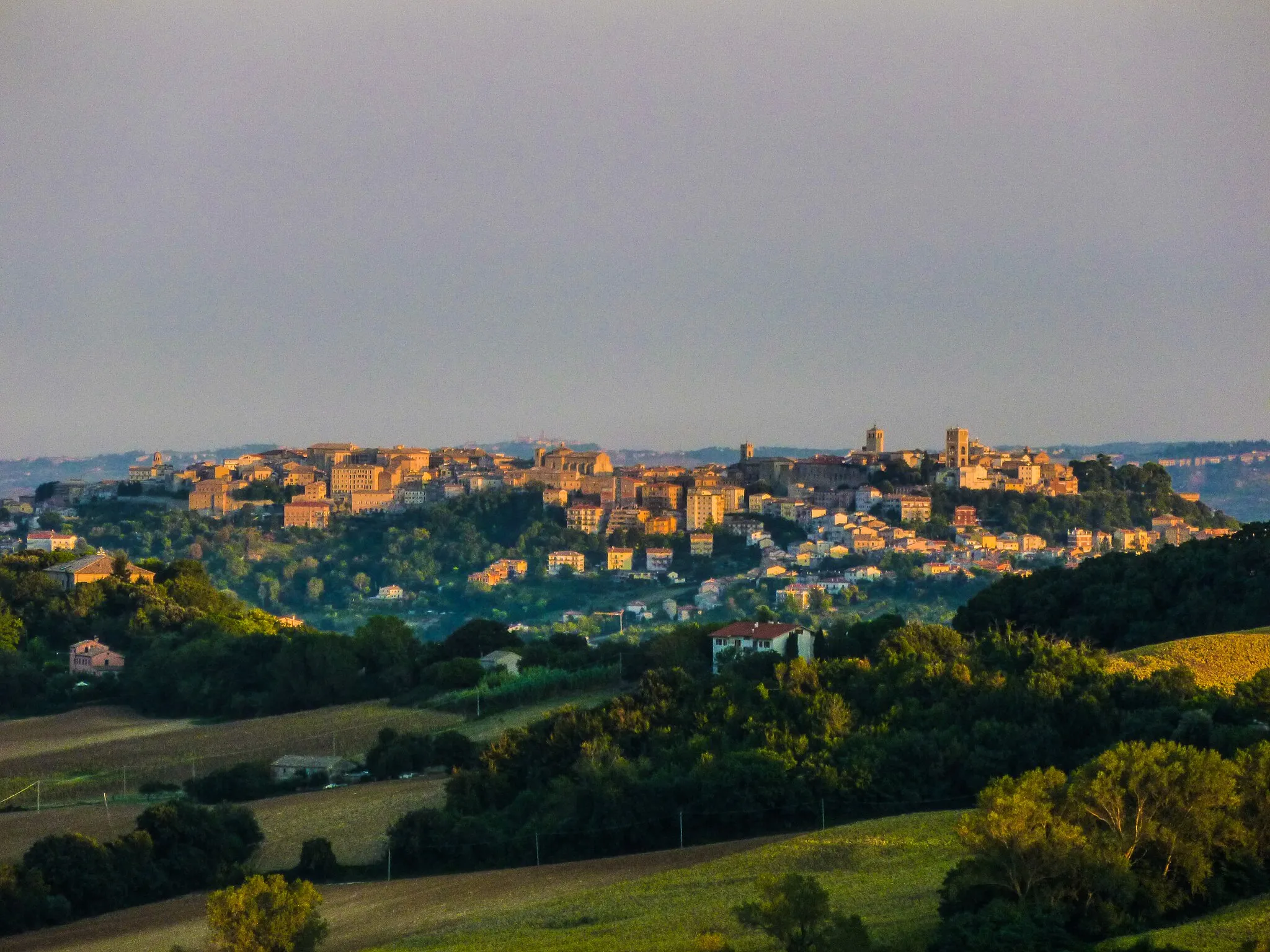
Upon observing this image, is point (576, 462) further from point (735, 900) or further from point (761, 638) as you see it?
point (735, 900)

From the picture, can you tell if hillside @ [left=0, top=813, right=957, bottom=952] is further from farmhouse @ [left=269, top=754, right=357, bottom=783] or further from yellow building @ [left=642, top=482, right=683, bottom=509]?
yellow building @ [left=642, top=482, right=683, bottom=509]

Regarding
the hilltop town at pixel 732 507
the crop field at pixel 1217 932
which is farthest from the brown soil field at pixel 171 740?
the hilltop town at pixel 732 507

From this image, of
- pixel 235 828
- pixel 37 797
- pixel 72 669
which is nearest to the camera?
pixel 235 828

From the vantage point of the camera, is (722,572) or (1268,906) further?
(722,572)

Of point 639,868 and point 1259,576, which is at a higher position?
point 1259,576

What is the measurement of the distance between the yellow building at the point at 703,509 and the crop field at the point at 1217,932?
65.3 m

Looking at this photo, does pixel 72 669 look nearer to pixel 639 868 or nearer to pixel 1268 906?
pixel 639 868

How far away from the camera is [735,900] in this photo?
16156 mm

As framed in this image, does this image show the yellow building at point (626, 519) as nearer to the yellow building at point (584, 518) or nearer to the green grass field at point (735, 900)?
the yellow building at point (584, 518)

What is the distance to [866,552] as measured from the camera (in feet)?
234

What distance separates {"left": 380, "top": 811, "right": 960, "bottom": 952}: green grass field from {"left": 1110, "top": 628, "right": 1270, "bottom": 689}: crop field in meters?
4.98

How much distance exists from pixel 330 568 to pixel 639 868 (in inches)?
2383

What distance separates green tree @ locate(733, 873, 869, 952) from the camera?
13016 mm

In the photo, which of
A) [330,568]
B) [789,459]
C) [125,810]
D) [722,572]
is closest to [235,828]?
[125,810]
